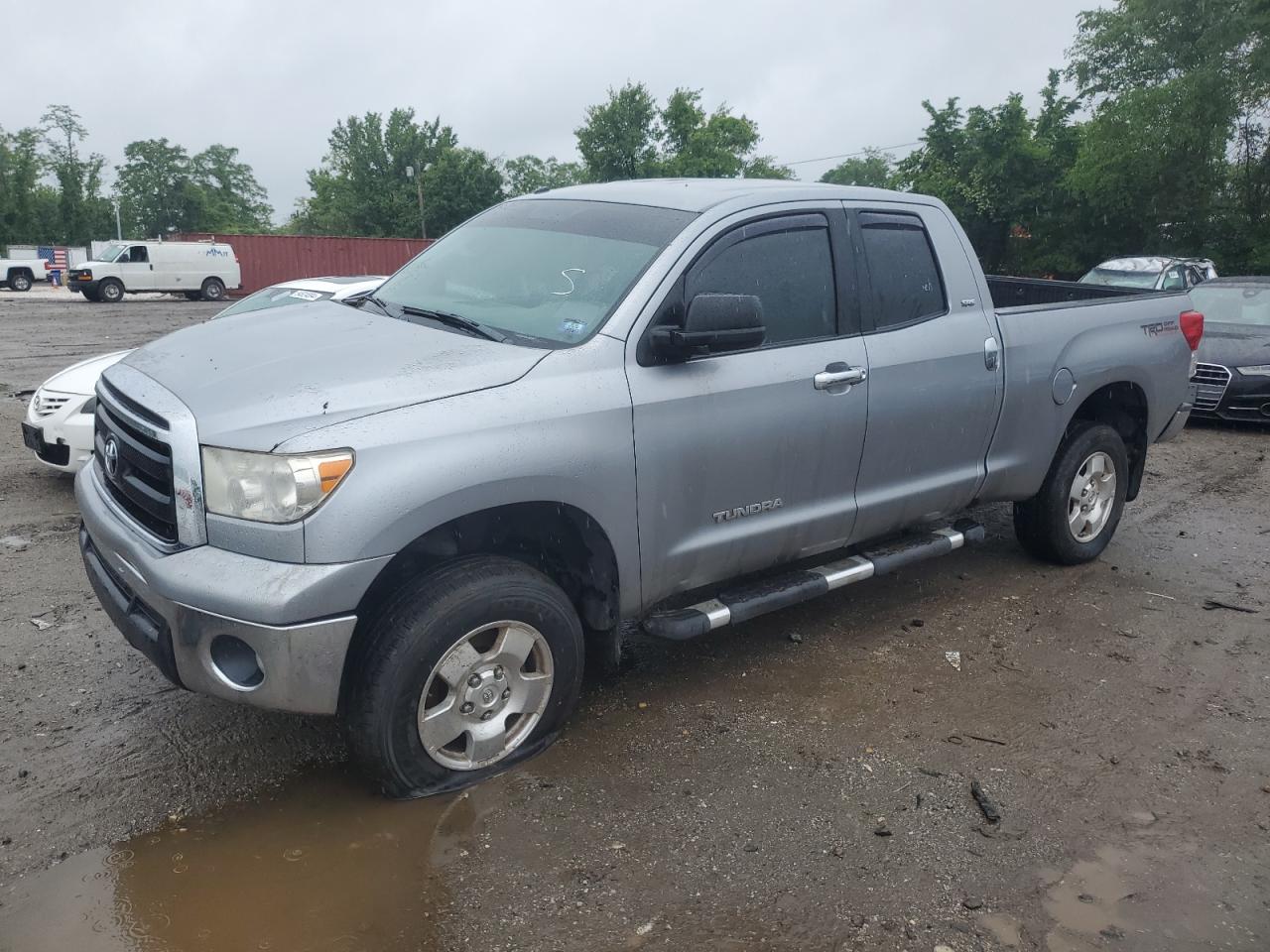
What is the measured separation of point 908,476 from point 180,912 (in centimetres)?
326

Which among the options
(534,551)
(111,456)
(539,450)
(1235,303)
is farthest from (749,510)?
(1235,303)

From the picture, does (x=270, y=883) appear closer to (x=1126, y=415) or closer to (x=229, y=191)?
(x=1126, y=415)

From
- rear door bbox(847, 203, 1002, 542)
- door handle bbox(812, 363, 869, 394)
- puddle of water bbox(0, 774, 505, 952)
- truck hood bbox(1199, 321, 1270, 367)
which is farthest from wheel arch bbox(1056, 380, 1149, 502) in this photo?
truck hood bbox(1199, 321, 1270, 367)

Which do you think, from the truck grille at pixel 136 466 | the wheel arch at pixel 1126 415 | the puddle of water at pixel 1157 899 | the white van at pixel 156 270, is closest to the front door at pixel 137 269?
the white van at pixel 156 270

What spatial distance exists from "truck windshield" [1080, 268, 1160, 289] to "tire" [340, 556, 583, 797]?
15.1 m

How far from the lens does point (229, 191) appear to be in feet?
315

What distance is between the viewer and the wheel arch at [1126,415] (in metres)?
5.66

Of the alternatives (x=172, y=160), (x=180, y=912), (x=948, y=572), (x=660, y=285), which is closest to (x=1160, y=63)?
(x=948, y=572)

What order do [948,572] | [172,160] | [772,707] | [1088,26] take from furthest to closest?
[172,160] < [1088,26] < [948,572] < [772,707]

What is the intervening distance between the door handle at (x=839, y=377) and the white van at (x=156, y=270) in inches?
1272

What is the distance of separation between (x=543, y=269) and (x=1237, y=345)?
9.43 meters

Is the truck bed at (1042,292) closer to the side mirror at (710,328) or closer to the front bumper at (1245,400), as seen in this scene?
the side mirror at (710,328)

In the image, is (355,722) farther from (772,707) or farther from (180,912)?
(772,707)

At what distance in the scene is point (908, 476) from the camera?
4.58 m
